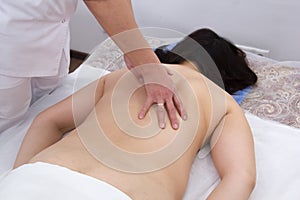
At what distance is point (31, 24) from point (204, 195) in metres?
0.77

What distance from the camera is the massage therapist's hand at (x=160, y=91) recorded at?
1260 mm

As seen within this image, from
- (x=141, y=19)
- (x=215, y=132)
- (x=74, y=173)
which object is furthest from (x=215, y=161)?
(x=141, y=19)

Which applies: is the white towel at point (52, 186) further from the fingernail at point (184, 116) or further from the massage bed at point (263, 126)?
the fingernail at point (184, 116)

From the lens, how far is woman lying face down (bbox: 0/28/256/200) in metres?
1.04

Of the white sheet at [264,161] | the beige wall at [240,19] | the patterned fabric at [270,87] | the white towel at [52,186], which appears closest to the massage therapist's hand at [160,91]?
the white sheet at [264,161]

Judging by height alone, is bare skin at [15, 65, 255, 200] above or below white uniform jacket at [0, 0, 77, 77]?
below

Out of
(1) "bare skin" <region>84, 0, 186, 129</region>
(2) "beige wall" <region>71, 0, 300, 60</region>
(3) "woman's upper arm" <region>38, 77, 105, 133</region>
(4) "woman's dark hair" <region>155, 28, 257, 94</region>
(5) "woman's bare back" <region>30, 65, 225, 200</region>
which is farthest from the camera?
(2) "beige wall" <region>71, 0, 300, 60</region>

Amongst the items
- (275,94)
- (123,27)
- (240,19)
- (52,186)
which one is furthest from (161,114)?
(240,19)

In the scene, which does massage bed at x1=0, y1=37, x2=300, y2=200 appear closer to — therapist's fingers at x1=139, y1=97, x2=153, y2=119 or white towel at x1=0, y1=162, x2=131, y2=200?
white towel at x1=0, y1=162, x2=131, y2=200

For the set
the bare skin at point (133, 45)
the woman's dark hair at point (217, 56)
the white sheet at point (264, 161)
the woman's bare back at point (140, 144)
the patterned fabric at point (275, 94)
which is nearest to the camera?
the woman's bare back at point (140, 144)

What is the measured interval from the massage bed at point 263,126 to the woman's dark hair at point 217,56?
5.6 inches

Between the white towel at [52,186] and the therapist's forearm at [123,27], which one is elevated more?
the therapist's forearm at [123,27]

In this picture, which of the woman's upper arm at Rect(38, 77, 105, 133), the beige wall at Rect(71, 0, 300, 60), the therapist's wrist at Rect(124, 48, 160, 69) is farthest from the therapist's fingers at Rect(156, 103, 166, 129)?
the beige wall at Rect(71, 0, 300, 60)

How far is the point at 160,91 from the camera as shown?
128cm
